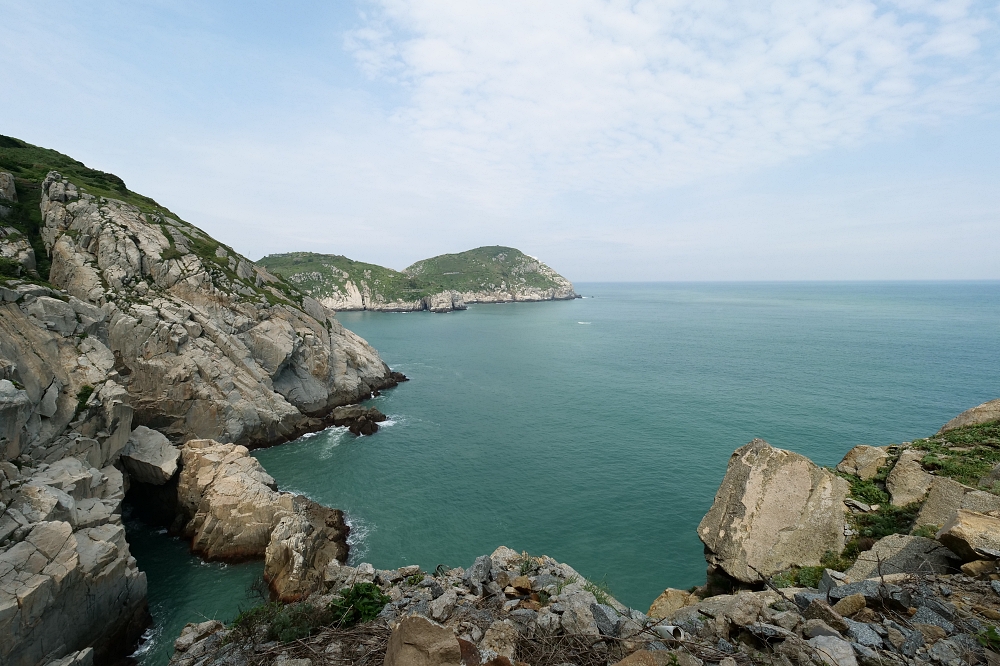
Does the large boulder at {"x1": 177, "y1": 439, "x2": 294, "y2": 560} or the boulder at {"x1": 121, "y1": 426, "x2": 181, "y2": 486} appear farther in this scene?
the boulder at {"x1": 121, "y1": 426, "x2": 181, "y2": 486}

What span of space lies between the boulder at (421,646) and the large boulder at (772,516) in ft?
36.6

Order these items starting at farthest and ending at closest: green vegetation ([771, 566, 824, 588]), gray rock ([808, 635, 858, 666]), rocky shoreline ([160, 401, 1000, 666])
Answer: green vegetation ([771, 566, 824, 588]), rocky shoreline ([160, 401, 1000, 666]), gray rock ([808, 635, 858, 666])

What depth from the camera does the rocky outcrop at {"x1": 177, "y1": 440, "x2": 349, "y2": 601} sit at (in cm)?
2212

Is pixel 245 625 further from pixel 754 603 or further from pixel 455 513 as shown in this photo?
pixel 455 513

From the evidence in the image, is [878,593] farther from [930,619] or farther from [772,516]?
[772,516]

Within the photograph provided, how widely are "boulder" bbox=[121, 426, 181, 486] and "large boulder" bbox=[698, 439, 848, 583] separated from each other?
31885 mm

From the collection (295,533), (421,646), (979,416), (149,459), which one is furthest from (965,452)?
(149,459)

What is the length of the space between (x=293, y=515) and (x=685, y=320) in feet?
447

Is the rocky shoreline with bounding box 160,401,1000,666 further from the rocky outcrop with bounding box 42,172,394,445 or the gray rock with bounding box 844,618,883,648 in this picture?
the rocky outcrop with bounding box 42,172,394,445

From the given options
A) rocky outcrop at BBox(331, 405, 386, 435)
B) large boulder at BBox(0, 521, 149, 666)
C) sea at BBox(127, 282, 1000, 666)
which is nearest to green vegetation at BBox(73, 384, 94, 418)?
sea at BBox(127, 282, 1000, 666)

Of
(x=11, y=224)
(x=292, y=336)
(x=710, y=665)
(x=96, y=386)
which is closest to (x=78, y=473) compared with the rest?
(x=96, y=386)

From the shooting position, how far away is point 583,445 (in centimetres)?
3912

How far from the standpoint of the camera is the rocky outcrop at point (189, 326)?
1405 inches

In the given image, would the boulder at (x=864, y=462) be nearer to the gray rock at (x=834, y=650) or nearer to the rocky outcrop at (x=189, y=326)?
the gray rock at (x=834, y=650)
